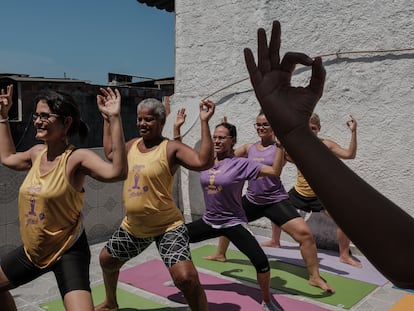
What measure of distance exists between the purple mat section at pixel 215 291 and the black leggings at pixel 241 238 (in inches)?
20.8

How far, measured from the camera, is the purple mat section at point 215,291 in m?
3.57

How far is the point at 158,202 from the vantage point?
113 inches

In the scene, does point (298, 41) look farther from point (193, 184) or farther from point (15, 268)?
point (15, 268)

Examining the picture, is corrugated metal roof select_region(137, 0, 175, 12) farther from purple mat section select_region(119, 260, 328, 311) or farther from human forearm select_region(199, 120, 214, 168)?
Result: human forearm select_region(199, 120, 214, 168)

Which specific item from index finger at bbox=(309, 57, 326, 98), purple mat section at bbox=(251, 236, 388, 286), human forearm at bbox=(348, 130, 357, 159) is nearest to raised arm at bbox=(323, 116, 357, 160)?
human forearm at bbox=(348, 130, 357, 159)

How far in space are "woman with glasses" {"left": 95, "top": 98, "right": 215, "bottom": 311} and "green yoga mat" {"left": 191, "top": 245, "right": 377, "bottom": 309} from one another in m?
1.54

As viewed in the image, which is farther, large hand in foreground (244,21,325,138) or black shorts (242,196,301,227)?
black shorts (242,196,301,227)

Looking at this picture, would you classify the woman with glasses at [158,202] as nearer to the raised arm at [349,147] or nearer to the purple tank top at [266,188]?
the purple tank top at [266,188]

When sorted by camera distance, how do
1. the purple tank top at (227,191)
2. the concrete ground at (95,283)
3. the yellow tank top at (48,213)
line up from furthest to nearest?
the concrete ground at (95,283) → the purple tank top at (227,191) → the yellow tank top at (48,213)

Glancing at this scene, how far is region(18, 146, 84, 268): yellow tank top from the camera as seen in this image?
2.30 metres

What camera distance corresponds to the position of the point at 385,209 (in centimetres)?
69

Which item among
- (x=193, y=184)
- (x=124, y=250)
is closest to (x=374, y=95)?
(x=193, y=184)

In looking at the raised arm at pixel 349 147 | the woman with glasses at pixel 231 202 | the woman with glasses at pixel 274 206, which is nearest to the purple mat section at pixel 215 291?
the woman with glasses at pixel 231 202

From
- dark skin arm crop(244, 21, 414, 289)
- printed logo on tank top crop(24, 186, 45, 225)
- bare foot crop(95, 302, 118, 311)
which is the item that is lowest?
bare foot crop(95, 302, 118, 311)
